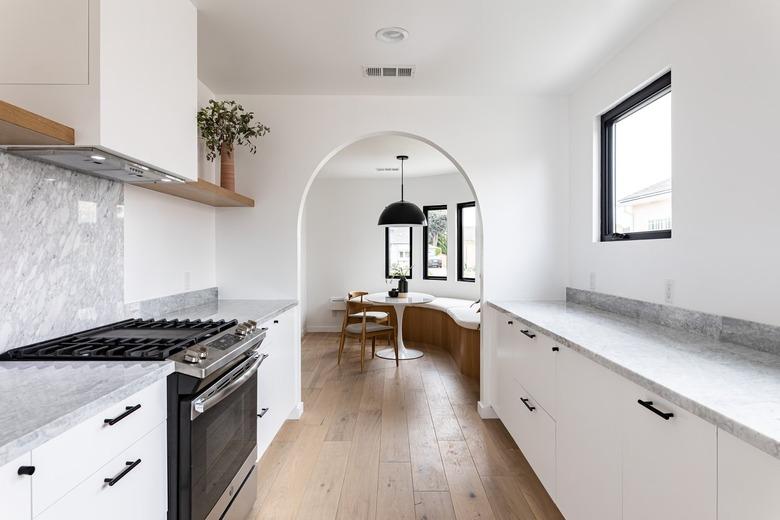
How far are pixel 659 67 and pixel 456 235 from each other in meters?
4.44

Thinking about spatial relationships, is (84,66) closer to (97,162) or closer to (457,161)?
(97,162)

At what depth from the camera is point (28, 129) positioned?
1.27 meters

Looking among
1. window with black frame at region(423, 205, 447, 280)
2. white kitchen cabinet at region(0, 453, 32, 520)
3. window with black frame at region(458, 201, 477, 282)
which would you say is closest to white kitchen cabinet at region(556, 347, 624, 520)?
white kitchen cabinet at region(0, 453, 32, 520)

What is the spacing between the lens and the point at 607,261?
2795mm

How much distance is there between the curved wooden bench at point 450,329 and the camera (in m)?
4.52

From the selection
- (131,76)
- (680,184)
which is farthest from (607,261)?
(131,76)

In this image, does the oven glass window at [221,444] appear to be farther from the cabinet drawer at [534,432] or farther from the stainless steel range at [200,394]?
the cabinet drawer at [534,432]

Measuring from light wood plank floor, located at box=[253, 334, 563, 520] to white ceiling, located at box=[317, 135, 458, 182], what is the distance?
2523 mm

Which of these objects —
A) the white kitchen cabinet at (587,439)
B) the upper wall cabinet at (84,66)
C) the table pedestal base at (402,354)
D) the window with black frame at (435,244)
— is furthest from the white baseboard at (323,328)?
the upper wall cabinet at (84,66)

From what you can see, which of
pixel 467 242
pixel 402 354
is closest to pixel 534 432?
pixel 402 354

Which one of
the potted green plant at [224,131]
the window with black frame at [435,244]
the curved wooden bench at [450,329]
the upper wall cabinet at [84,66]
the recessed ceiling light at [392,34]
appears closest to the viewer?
the upper wall cabinet at [84,66]

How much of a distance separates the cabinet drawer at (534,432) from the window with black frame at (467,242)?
3.76 m

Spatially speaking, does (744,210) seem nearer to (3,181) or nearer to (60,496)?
(60,496)

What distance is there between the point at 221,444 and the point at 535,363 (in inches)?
62.1
